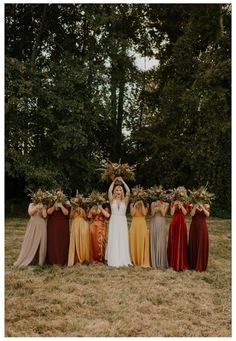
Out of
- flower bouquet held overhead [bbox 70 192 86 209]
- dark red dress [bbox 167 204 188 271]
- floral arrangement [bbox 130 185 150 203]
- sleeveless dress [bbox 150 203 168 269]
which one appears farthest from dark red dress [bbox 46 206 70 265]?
dark red dress [bbox 167 204 188 271]

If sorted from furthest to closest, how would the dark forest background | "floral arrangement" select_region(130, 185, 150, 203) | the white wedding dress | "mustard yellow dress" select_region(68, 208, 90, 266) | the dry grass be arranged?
the dark forest background → "floral arrangement" select_region(130, 185, 150, 203) → "mustard yellow dress" select_region(68, 208, 90, 266) → the white wedding dress → the dry grass

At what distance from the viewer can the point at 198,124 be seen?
2261cm

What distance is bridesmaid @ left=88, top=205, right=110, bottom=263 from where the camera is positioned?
34.4ft

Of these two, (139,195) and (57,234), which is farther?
(139,195)

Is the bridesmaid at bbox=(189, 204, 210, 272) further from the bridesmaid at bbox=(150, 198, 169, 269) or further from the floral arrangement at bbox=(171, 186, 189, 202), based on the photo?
the bridesmaid at bbox=(150, 198, 169, 269)

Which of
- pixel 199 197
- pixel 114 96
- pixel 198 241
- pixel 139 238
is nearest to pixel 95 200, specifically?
pixel 139 238

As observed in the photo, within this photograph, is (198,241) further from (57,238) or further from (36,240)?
(36,240)

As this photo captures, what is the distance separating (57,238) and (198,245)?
3021 millimetres

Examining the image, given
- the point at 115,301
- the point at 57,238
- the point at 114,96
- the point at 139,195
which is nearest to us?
the point at 115,301

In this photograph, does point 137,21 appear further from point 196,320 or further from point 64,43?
point 196,320

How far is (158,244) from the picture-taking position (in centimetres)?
1037

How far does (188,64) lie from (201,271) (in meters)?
15.8

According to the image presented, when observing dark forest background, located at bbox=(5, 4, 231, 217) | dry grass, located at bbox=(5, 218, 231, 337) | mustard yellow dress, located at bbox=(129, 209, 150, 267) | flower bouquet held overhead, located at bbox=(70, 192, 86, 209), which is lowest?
dry grass, located at bbox=(5, 218, 231, 337)

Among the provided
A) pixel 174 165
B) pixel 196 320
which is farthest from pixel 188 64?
pixel 196 320
